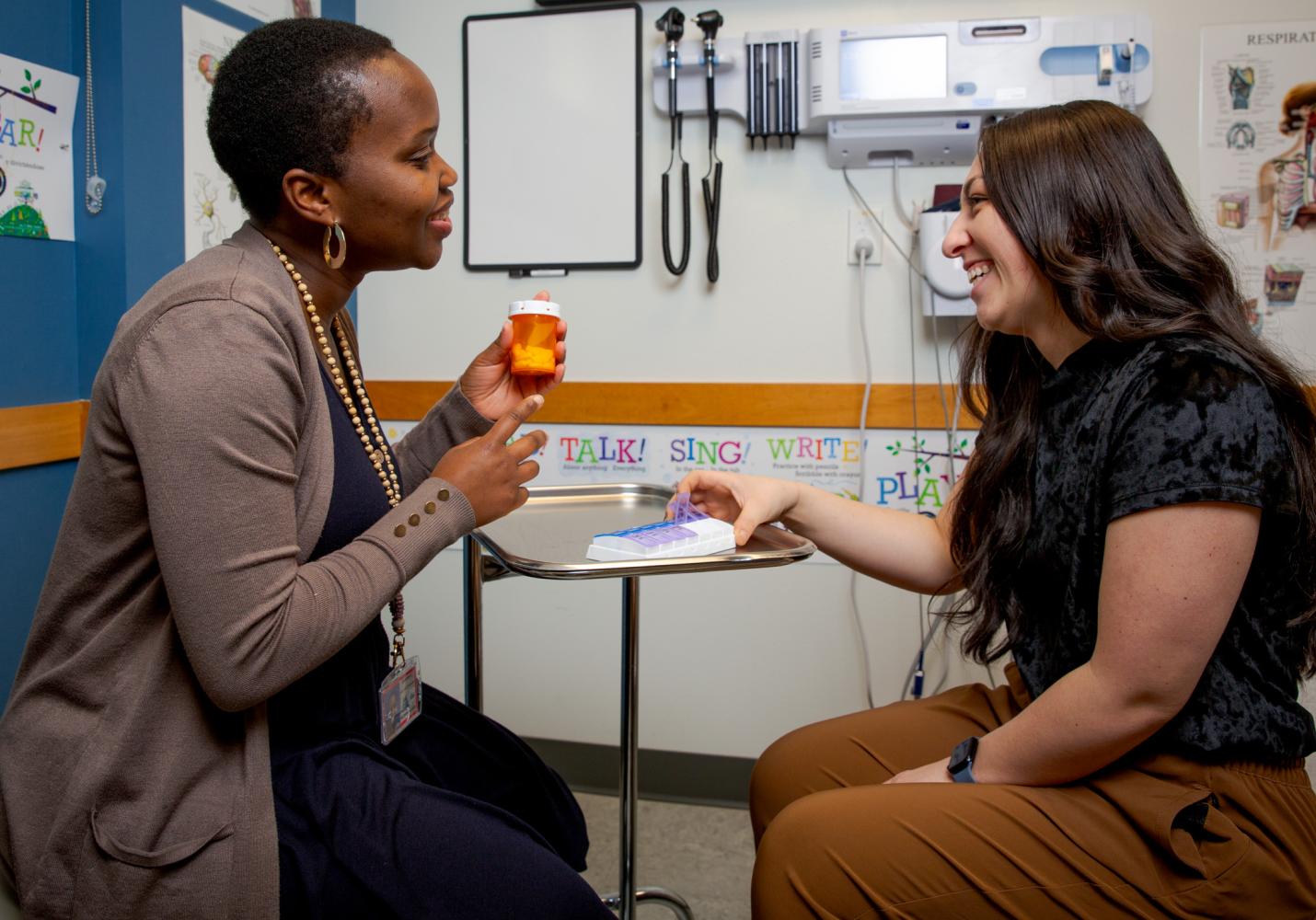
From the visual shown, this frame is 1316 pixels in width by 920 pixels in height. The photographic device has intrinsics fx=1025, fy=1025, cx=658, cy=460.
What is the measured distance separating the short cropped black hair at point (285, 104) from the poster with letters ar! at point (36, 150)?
0.75m

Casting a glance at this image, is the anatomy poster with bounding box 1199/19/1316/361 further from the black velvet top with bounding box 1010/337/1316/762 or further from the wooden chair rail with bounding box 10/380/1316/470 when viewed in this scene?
the black velvet top with bounding box 1010/337/1316/762

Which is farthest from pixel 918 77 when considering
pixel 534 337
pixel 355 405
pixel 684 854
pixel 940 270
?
pixel 684 854

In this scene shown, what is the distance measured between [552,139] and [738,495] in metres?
1.28

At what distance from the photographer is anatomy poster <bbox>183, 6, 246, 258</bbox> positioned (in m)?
1.93

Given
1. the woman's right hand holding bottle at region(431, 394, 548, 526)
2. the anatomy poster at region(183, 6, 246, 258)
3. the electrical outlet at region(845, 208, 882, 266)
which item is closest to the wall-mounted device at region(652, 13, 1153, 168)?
the electrical outlet at region(845, 208, 882, 266)

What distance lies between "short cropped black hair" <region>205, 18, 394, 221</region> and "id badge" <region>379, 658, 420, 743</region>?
1.89 ft

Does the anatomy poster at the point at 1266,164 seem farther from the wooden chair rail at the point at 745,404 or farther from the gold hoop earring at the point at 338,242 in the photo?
the gold hoop earring at the point at 338,242

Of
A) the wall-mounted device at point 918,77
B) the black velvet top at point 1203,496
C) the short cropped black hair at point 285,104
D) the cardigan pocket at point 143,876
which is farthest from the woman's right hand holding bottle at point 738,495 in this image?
the wall-mounted device at point 918,77

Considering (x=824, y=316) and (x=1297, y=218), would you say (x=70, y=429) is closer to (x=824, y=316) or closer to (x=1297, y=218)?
(x=824, y=316)

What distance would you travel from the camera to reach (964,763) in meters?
1.15

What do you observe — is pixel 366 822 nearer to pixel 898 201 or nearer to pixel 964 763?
pixel 964 763

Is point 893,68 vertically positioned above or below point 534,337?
above

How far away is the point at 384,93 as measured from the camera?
45.0 inches

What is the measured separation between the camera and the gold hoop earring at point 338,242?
3.82ft
